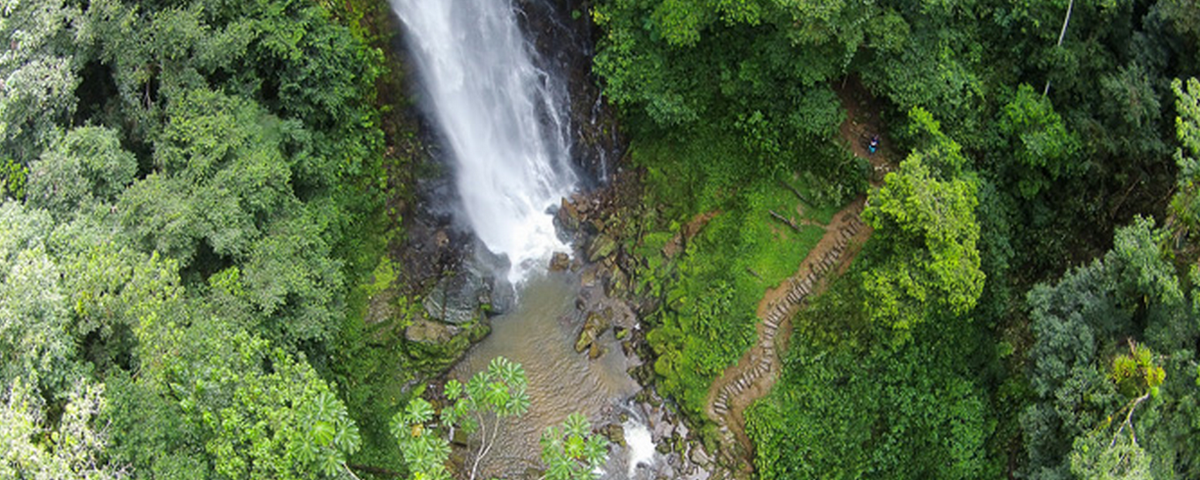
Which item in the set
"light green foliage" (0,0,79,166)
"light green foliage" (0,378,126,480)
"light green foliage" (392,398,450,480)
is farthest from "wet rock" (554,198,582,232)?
"light green foliage" (0,378,126,480)

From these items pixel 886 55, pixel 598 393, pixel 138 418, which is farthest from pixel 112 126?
pixel 886 55

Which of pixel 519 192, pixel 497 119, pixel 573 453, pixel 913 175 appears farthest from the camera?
pixel 519 192

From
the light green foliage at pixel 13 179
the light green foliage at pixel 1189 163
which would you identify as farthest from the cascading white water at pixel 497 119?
the light green foliage at pixel 1189 163

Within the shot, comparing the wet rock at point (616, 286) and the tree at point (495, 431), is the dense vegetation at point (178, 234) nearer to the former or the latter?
the tree at point (495, 431)

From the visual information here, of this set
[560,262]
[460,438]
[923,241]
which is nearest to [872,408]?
[923,241]

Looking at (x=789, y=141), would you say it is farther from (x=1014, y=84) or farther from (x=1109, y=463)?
(x=1109, y=463)

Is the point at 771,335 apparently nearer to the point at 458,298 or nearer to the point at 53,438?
the point at 458,298

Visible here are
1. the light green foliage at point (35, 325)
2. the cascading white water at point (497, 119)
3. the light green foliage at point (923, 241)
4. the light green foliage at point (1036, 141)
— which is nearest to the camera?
the light green foliage at point (35, 325)
